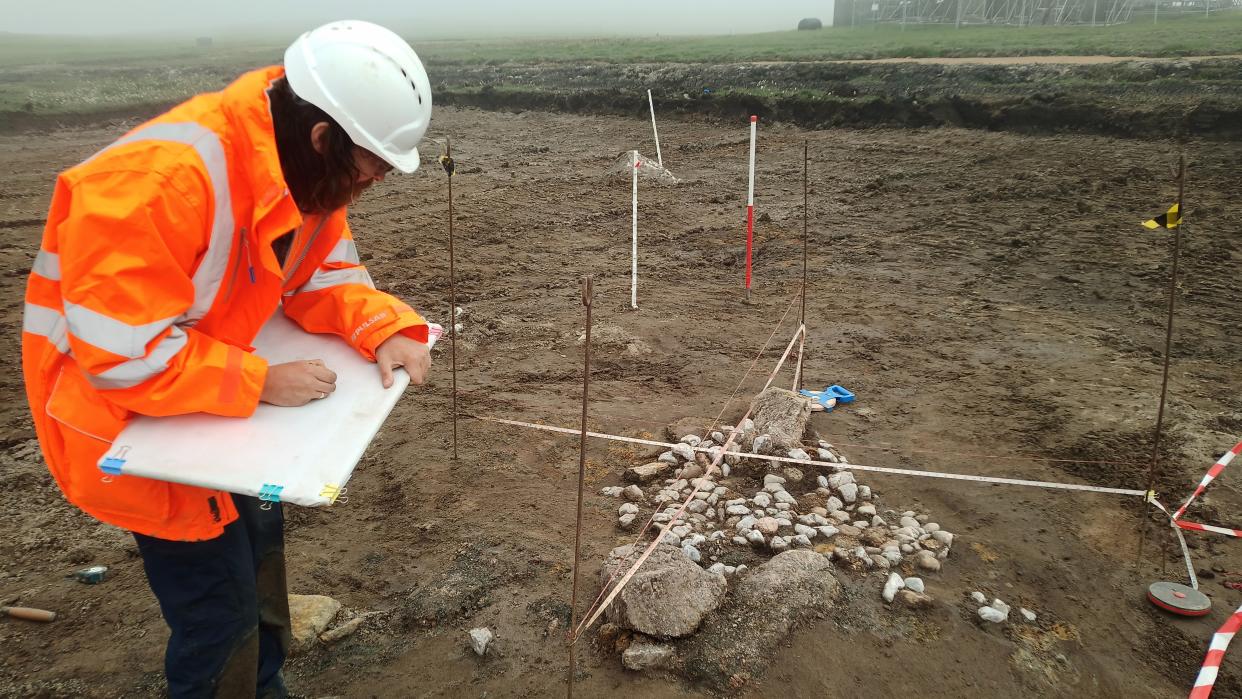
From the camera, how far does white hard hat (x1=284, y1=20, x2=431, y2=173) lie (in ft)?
6.12

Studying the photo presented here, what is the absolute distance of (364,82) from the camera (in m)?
1.89

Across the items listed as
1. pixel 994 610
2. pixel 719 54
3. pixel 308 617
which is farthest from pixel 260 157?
pixel 719 54

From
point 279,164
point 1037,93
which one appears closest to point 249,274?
point 279,164

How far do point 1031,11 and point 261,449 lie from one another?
33402mm

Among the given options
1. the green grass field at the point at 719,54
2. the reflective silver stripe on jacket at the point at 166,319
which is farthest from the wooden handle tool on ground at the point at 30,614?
the green grass field at the point at 719,54

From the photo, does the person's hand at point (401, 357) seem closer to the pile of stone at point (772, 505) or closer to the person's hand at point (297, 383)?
the person's hand at point (297, 383)

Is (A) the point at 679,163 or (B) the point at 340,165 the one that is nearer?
(B) the point at 340,165

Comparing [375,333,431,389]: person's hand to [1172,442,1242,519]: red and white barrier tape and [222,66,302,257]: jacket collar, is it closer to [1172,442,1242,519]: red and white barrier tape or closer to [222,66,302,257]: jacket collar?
[222,66,302,257]: jacket collar

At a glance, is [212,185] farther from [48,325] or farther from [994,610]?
[994,610]

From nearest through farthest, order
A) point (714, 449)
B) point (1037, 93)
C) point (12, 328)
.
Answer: point (714, 449)
point (12, 328)
point (1037, 93)

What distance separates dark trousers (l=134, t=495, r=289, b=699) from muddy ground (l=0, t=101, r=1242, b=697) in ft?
2.72

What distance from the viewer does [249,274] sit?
188 cm

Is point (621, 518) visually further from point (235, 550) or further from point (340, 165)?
point (340, 165)

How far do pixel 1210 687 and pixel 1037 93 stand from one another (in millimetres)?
11539
